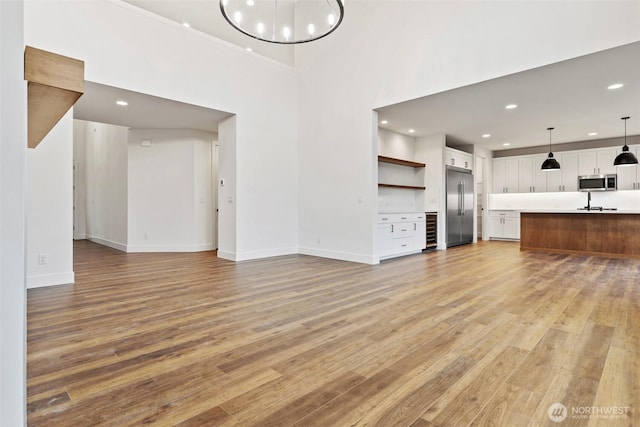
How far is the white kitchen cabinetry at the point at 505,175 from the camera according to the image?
30.8ft

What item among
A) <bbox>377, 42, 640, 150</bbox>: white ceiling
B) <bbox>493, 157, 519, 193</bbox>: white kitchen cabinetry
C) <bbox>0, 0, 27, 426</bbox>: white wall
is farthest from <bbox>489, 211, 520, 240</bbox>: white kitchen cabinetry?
<bbox>0, 0, 27, 426</bbox>: white wall

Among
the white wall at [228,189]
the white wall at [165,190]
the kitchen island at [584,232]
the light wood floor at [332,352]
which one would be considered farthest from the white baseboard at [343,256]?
the kitchen island at [584,232]

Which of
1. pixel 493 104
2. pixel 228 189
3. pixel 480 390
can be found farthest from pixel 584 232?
pixel 228 189

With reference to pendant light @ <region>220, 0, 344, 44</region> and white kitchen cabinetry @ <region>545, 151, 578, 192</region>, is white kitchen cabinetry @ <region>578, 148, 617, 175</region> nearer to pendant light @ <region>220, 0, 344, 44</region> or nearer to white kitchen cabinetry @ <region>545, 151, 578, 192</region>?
white kitchen cabinetry @ <region>545, 151, 578, 192</region>

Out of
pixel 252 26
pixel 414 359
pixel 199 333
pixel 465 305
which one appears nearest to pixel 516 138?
pixel 465 305

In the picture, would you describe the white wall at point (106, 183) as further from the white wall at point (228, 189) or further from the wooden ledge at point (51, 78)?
the wooden ledge at point (51, 78)

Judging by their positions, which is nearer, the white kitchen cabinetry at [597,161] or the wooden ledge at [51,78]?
the wooden ledge at [51,78]

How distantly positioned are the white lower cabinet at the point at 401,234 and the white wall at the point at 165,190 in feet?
12.8

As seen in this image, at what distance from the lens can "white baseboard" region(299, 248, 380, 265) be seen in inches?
213

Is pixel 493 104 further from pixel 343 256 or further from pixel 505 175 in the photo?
pixel 505 175

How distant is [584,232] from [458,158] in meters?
3.04

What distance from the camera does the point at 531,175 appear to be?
357 inches

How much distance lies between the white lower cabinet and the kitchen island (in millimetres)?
2544

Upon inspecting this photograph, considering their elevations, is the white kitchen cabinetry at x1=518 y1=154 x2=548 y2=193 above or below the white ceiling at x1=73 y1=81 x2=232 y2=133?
below
